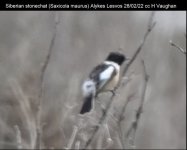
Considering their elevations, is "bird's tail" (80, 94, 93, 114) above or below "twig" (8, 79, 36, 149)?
above

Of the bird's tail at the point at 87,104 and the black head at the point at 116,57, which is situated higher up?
the black head at the point at 116,57

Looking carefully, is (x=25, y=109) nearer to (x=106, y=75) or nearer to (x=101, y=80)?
(x=106, y=75)

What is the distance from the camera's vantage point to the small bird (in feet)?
17.2

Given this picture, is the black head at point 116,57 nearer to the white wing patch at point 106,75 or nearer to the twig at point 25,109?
the white wing patch at point 106,75

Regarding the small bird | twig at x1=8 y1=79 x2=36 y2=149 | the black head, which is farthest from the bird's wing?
twig at x1=8 y1=79 x2=36 y2=149

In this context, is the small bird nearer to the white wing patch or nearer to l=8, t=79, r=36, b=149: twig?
the white wing patch

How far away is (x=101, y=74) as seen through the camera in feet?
17.3

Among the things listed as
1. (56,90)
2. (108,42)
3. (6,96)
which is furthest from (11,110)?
(108,42)

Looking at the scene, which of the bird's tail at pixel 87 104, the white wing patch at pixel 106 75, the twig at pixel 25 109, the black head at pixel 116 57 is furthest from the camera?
the black head at pixel 116 57

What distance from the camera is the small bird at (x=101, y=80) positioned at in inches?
207

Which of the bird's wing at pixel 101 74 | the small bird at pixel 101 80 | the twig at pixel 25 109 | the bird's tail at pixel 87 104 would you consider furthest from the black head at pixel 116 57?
the twig at pixel 25 109

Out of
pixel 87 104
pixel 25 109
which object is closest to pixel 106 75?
pixel 87 104

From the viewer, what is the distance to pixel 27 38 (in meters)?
12.1

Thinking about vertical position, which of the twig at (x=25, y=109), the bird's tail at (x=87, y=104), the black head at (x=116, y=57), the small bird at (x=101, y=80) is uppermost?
the black head at (x=116, y=57)
